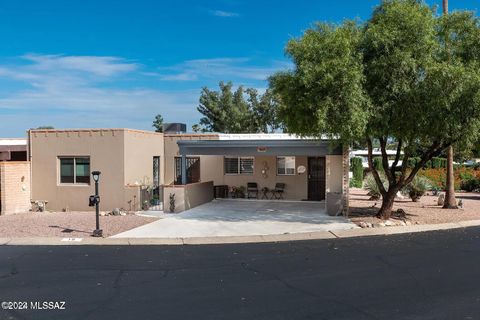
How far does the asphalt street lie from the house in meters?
6.15

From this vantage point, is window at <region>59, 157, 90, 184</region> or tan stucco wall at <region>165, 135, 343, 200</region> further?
tan stucco wall at <region>165, 135, 343, 200</region>

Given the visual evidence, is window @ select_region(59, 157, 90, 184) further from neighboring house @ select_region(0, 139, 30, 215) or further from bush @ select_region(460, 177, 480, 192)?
bush @ select_region(460, 177, 480, 192)

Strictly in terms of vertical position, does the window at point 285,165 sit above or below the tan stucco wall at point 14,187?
above

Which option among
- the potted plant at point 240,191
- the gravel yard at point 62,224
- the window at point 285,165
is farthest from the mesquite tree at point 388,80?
the potted plant at point 240,191

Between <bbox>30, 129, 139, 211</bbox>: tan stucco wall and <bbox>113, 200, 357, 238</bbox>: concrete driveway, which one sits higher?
<bbox>30, 129, 139, 211</bbox>: tan stucco wall

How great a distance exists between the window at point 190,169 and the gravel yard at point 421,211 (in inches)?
293

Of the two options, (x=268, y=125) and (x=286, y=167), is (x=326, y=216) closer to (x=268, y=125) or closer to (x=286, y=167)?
(x=286, y=167)

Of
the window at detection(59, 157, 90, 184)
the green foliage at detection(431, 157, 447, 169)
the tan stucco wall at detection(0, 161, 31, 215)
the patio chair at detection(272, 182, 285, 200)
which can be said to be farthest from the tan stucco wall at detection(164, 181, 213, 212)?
the green foliage at detection(431, 157, 447, 169)

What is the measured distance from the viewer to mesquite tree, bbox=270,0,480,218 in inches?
519

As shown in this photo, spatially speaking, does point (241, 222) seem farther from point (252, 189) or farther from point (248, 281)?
point (248, 281)

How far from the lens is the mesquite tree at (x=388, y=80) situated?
13.2 m

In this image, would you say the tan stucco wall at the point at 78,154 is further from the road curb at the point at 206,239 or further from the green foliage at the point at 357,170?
the green foliage at the point at 357,170

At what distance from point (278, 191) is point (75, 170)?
9.03 metres

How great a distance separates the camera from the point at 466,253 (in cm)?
A: 1057
